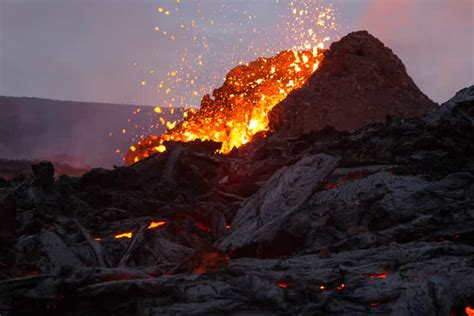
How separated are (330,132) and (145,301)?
34.8 feet

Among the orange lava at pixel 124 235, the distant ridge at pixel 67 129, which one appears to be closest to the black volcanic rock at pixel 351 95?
the orange lava at pixel 124 235

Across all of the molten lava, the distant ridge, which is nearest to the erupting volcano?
the molten lava

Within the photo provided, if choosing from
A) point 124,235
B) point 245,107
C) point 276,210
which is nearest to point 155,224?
point 124,235

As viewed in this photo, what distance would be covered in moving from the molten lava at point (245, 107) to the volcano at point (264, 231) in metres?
7.95

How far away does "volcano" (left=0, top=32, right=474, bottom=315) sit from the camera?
5.42 metres

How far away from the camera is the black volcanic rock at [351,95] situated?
19.8 m

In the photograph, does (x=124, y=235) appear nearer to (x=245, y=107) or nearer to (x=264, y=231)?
(x=264, y=231)

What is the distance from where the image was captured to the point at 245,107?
25.1 meters

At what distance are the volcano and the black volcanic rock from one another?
4.59m

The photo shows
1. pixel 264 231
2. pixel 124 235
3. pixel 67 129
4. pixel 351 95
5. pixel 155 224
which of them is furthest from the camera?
pixel 67 129

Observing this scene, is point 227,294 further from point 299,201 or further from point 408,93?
point 408,93

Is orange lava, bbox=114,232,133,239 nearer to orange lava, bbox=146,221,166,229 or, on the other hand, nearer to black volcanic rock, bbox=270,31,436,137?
orange lava, bbox=146,221,166,229

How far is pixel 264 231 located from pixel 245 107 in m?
17.7

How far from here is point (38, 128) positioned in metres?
73.4
